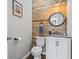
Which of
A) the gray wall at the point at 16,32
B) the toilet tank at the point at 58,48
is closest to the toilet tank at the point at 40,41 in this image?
the gray wall at the point at 16,32

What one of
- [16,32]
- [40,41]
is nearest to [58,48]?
[16,32]

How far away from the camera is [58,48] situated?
2.96m

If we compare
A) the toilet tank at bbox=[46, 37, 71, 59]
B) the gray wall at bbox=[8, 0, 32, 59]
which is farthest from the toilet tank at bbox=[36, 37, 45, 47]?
the toilet tank at bbox=[46, 37, 71, 59]

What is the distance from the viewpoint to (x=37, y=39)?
4672 millimetres

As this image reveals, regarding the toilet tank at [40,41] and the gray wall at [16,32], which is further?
the toilet tank at [40,41]

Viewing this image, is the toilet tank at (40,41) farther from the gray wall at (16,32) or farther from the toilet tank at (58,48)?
the toilet tank at (58,48)

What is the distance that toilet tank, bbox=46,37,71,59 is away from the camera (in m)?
2.83

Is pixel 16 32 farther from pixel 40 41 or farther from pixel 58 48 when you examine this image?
pixel 40 41

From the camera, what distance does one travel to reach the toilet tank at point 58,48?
283 centimetres

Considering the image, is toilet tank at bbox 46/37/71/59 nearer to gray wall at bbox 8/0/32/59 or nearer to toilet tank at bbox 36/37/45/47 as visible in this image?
gray wall at bbox 8/0/32/59

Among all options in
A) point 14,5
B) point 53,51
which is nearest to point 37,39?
point 53,51
